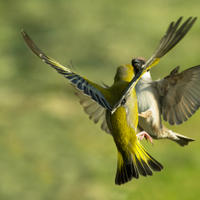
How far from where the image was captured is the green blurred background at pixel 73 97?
6.35 metres

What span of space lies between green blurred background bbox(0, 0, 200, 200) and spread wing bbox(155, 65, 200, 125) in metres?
2.41

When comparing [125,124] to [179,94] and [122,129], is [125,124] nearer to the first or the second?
[122,129]

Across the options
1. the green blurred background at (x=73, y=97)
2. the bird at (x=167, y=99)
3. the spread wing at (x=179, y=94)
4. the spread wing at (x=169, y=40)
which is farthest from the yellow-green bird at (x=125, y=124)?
the green blurred background at (x=73, y=97)

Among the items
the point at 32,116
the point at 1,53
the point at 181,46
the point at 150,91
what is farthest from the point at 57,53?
the point at 150,91

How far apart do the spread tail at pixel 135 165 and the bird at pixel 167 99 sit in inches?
17.6

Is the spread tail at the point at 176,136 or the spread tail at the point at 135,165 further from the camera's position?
the spread tail at the point at 176,136

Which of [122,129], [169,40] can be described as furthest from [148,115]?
[169,40]

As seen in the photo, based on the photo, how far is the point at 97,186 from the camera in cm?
632

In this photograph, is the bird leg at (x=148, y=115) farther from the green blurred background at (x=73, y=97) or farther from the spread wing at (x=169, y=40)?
the green blurred background at (x=73, y=97)

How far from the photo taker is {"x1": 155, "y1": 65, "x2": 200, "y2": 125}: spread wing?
12.2ft

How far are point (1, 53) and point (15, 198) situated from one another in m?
4.45

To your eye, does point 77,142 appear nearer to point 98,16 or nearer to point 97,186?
point 97,186

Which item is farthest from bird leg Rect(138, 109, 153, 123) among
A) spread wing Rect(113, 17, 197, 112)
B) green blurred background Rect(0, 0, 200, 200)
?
green blurred background Rect(0, 0, 200, 200)

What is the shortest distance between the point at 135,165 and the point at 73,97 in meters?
5.11
